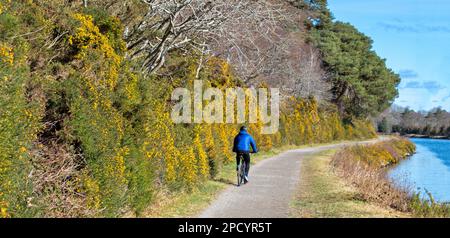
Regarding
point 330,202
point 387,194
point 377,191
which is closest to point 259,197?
point 330,202

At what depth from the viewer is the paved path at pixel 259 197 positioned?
40.4ft

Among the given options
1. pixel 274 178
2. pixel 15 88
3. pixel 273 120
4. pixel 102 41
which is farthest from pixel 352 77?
pixel 15 88

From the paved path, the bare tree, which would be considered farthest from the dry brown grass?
the bare tree

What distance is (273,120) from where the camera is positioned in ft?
124

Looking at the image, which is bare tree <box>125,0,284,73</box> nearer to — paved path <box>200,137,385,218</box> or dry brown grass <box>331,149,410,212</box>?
paved path <box>200,137,385,218</box>

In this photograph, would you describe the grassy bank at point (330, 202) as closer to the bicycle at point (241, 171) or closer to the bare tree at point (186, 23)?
the bicycle at point (241, 171)

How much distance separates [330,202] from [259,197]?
6.43ft

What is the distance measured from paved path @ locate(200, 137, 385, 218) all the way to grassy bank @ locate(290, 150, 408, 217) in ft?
1.13

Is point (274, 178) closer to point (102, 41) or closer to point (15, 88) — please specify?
point (102, 41)

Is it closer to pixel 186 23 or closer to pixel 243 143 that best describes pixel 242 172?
pixel 243 143

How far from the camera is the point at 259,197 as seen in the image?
1490cm

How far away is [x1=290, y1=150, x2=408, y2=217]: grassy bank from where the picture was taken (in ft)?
41.1

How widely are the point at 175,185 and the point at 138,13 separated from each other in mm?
5412

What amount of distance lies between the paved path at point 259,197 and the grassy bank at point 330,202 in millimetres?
346
